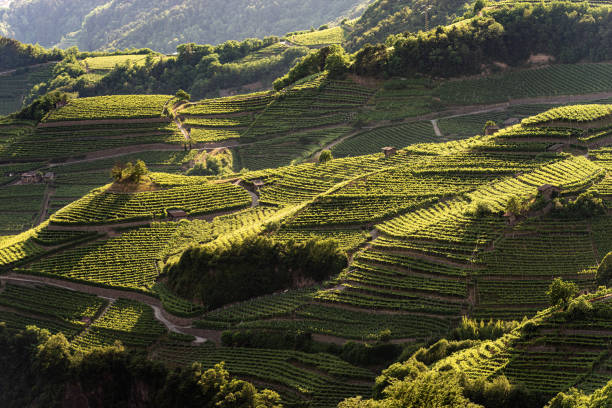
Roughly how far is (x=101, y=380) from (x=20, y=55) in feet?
351

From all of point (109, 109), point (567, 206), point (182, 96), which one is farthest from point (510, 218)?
point (109, 109)

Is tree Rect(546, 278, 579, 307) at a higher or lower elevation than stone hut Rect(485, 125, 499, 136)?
lower

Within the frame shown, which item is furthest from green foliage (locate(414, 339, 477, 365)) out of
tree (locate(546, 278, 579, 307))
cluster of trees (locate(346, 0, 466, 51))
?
cluster of trees (locate(346, 0, 466, 51))

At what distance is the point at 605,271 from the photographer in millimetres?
53688

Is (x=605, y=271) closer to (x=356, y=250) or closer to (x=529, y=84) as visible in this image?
(x=356, y=250)

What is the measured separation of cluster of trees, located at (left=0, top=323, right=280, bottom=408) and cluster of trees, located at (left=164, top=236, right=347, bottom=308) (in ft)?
26.1

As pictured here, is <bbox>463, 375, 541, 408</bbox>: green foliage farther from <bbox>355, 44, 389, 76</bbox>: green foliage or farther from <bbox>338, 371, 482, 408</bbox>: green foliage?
<bbox>355, 44, 389, 76</bbox>: green foliage

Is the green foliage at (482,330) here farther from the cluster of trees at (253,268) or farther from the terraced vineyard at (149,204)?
the terraced vineyard at (149,204)

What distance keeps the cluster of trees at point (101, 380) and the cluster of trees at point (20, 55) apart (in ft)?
315

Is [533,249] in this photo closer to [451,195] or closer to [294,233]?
[451,195]

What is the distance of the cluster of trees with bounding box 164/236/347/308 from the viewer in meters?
62.2

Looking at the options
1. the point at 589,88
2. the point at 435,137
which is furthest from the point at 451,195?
the point at 589,88

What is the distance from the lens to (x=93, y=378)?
59.3 m

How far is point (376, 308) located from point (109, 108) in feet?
196
